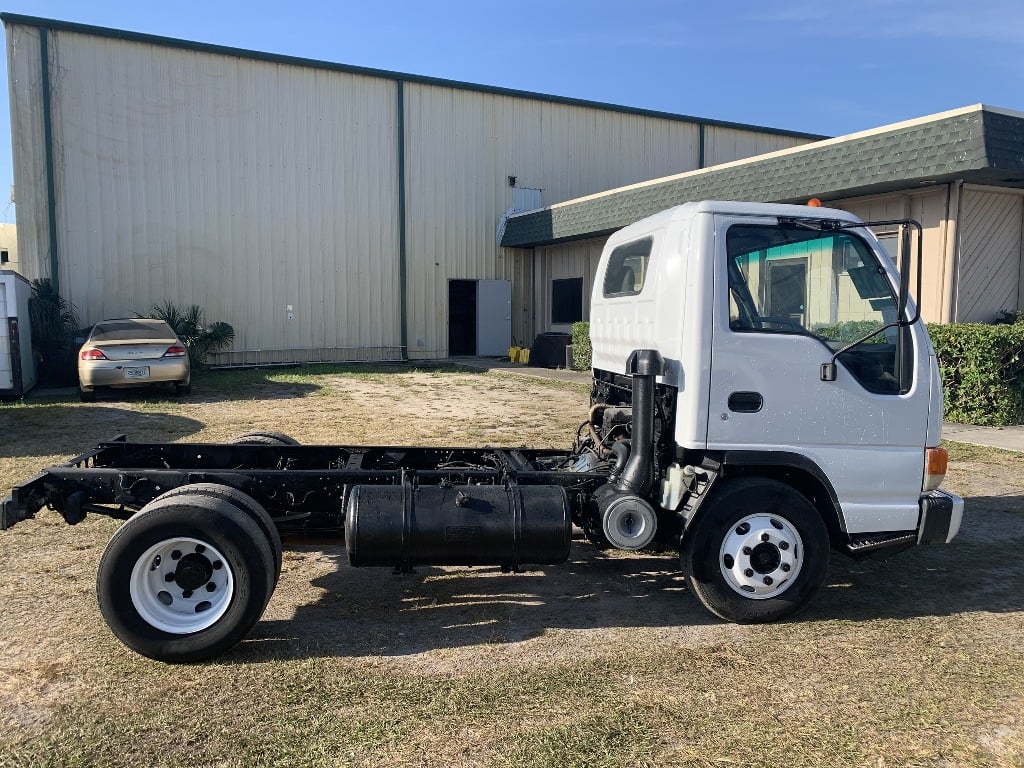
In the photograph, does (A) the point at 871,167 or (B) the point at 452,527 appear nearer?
(B) the point at 452,527

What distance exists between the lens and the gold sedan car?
1338 centimetres

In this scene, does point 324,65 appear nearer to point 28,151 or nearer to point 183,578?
point 28,151

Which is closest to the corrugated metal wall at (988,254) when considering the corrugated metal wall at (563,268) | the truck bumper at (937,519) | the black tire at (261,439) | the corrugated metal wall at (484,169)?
the truck bumper at (937,519)

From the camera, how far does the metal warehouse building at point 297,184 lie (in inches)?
736

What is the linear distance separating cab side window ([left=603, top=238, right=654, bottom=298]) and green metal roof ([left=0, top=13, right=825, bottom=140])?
Result: 1818 centimetres

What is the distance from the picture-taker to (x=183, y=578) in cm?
404

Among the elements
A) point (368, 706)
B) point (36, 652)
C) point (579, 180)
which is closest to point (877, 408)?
point (368, 706)

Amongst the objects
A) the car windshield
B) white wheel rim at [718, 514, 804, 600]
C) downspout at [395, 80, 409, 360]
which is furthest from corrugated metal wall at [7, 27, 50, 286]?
white wheel rim at [718, 514, 804, 600]

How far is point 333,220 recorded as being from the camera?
22.0m

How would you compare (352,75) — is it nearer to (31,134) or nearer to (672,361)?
(31,134)

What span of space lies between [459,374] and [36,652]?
616 inches

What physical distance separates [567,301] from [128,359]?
1294 cm

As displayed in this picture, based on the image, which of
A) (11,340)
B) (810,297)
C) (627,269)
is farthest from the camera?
(11,340)

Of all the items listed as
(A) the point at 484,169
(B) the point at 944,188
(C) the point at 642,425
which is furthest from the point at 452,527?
(A) the point at 484,169
